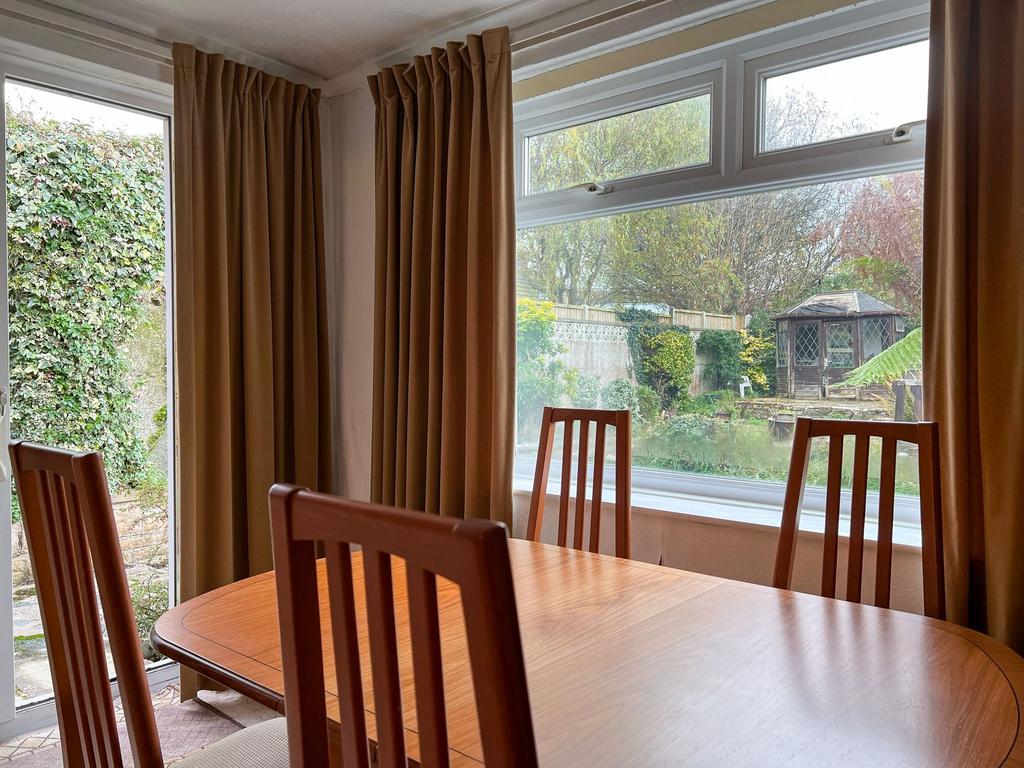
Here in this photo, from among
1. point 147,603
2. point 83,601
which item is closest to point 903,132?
point 83,601

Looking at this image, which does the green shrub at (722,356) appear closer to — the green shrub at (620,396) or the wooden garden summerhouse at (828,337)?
the wooden garden summerhouse at (828,337)

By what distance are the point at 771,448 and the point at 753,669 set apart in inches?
50.6

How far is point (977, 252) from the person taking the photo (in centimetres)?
170

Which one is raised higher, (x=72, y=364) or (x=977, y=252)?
(x=977, y=252)

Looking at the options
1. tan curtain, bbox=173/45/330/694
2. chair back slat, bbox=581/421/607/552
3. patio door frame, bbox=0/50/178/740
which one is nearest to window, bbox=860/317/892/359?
chair back slat, bbox=581/421/607/552

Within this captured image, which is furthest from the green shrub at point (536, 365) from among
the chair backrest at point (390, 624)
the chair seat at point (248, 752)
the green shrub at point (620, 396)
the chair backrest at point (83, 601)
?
the chair backrest at point (390, 624)

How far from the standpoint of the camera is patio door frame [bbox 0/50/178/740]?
238cm

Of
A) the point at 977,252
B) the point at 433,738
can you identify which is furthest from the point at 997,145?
the point at 433,738

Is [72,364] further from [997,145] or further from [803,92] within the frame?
[997,145]

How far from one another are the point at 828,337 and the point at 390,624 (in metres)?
1.89

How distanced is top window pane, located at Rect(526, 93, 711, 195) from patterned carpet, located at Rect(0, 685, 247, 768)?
229cm

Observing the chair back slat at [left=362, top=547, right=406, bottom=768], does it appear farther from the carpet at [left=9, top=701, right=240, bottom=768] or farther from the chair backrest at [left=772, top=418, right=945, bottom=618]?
the carpet at [left=9, top=701, right=240, bottom=768]

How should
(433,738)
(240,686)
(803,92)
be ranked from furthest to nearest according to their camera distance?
(803,92) → (240,686) → (433,738)

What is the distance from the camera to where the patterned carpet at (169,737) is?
7.41ft
